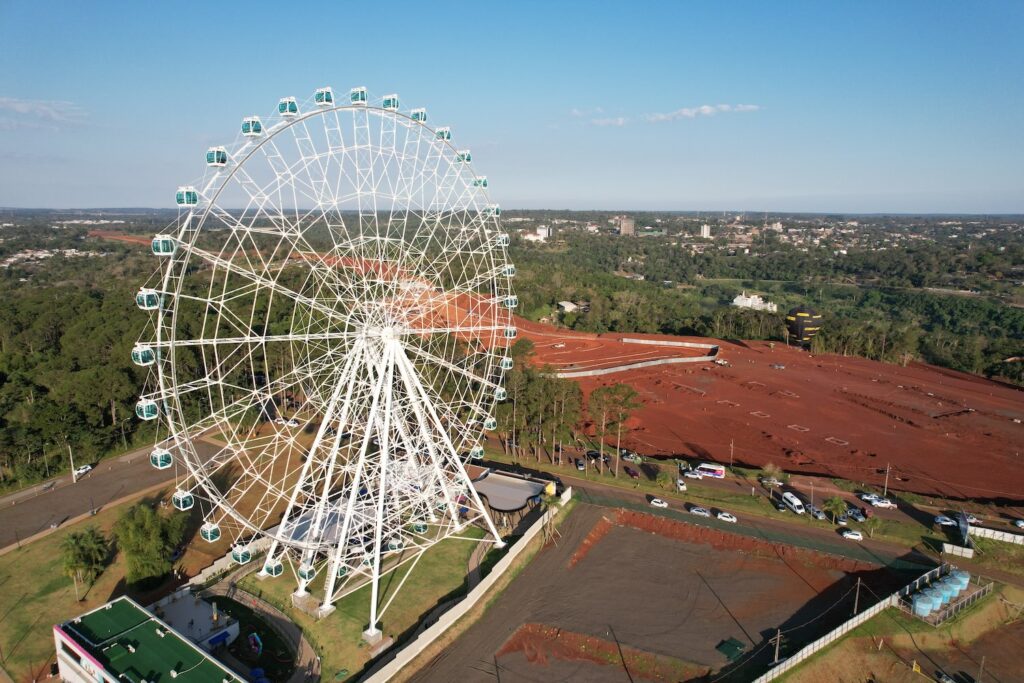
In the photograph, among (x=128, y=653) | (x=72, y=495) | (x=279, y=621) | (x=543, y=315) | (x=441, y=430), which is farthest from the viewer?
(x=543, y=315)

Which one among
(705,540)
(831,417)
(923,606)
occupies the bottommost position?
(831,417)

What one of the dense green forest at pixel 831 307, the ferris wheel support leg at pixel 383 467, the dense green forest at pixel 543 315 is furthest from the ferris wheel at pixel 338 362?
the dense green forest at pixel 831 307

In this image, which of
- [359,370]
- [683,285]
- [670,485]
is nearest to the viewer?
[359,370]

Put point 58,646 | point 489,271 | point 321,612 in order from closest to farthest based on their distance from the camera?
point 58,646, point 321,612, point 489,271

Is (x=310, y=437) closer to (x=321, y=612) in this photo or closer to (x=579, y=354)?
(x=321, y=612)

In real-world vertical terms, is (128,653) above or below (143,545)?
above

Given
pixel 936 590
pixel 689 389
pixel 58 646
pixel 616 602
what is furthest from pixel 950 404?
pixel 58 646

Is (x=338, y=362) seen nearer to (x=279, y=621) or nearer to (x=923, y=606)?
(x=279, y=621)

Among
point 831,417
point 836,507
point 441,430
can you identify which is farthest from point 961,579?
point 831,417
